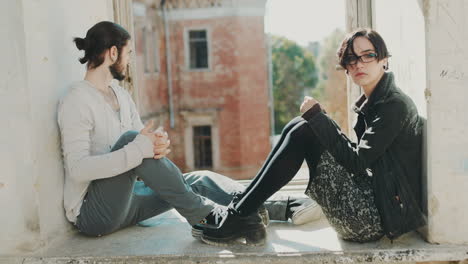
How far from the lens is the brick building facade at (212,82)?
58.6ft

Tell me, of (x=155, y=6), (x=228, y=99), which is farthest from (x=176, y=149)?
(x=155, y=6)

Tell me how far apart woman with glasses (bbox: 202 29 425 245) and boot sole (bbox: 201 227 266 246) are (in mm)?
179

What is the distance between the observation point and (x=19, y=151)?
2.64 m

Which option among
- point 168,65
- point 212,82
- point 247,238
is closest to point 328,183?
point 247,238

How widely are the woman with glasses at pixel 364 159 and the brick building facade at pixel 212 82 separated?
15.1m

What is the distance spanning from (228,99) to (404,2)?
51.8ft

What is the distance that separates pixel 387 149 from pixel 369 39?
23.0 inches

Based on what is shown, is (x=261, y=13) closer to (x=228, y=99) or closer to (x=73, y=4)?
(x=228, y=99)

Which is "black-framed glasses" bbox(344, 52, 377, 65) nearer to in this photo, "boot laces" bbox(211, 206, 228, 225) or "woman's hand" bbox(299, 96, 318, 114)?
"woman's hand" bbox(299, 96, 318, 114)

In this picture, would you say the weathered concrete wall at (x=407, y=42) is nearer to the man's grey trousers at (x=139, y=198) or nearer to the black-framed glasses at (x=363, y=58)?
the black-framed glasses at (x=363, y=58)

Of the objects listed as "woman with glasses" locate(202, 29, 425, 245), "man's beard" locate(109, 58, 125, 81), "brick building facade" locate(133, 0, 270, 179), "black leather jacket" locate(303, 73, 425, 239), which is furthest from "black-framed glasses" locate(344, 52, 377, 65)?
"brick building facade" locate(133, 0, 270, 179)

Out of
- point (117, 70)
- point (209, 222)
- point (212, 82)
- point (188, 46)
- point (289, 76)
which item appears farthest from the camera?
point (289, 76)

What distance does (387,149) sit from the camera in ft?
8.32

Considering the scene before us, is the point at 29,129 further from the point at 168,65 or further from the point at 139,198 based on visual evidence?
the point at 168,65
